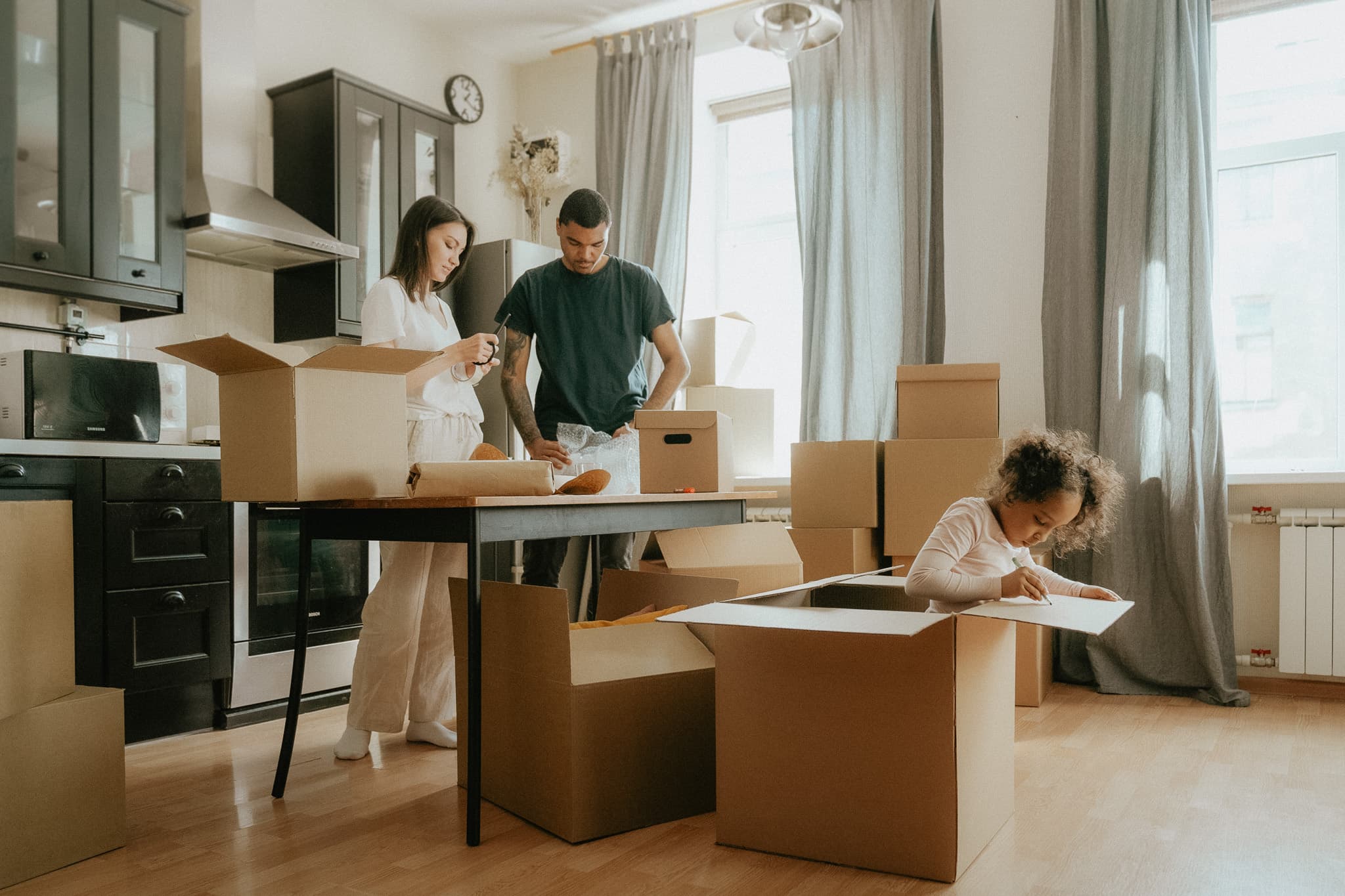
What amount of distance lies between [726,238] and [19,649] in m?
3.25

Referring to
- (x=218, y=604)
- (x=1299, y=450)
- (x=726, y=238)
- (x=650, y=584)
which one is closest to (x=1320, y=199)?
(x=1299, y=450)

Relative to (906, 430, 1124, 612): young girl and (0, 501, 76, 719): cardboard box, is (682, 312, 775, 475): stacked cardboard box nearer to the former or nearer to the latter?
(906, 430, 1124, 612): young girl

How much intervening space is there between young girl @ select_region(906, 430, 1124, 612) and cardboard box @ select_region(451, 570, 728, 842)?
50 cm

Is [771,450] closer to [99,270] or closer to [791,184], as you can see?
[791,184]

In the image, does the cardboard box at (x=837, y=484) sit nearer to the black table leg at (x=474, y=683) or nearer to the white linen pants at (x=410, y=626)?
the white linen pants at (x=410, y=626)

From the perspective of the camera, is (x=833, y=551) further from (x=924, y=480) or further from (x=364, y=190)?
(x=364, y=190)

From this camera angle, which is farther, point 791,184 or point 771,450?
point 791,184

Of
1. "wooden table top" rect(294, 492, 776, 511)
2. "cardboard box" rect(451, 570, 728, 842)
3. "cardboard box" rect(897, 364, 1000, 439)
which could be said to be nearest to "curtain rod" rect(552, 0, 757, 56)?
"cardboard box" rect(897, 364, 1000, 439)

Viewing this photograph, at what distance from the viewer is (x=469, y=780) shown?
1.71m

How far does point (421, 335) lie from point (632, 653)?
3.27 ft

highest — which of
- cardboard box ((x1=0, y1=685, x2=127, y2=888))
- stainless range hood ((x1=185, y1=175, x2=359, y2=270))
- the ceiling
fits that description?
the ceiling

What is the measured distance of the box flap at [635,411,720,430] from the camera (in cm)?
242

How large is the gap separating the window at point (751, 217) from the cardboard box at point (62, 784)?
271cm

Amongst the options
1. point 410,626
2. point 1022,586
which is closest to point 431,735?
point 410,626
